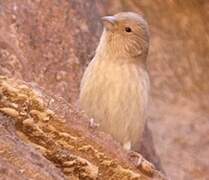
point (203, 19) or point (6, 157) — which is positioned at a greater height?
point (6, 157)

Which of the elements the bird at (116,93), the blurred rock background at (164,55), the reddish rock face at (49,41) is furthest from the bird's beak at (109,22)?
the blurred rock background at (164,55)

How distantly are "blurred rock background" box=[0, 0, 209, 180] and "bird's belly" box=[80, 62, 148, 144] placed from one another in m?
1.53

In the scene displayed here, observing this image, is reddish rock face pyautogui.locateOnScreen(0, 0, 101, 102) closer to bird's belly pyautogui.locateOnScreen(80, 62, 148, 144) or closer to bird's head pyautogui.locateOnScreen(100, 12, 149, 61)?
bird's head pyautogui.locateOnScreen(100, 12, 149, 61)

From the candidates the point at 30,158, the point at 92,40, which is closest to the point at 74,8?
the point at 92,40

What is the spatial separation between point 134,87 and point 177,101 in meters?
3.95

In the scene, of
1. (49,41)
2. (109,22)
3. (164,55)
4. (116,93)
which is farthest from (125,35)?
(164,55)

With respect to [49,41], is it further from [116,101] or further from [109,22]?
[116,101]

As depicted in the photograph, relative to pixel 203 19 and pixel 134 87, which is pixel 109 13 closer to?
pixel 203 19

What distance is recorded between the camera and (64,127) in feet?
14.1

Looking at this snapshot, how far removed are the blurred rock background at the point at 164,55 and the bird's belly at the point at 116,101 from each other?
1528 mm

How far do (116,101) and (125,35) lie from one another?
0.62m

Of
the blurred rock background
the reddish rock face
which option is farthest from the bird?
the blurred rock background

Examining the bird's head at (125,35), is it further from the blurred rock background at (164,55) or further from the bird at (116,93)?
the blurred rock background at (164,55)

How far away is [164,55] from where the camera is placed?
993cm
